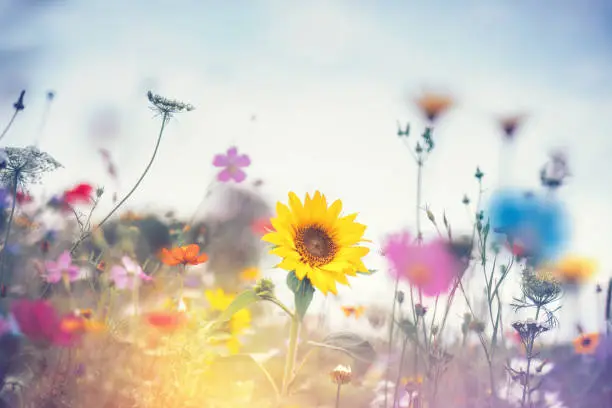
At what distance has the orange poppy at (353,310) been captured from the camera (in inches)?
120

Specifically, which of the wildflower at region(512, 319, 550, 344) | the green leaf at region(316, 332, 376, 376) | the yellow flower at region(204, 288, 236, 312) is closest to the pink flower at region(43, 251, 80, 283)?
the green leaf at region(316, 332, 376, 376)

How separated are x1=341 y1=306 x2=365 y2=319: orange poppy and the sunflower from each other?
5.00 feet

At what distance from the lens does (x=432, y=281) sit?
197 centimetres

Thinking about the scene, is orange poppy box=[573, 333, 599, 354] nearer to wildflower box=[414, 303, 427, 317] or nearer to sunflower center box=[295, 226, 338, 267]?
wildflower box=[414, 303, 427, 317]

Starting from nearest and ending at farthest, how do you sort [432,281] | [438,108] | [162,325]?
[162,325]
[432,281]
[438,108]

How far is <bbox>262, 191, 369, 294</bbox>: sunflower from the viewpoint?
1442 mm

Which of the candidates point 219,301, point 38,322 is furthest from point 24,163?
point 219,301

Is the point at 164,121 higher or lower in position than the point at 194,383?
higher

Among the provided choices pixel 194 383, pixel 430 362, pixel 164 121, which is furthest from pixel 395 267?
pixel 164 121

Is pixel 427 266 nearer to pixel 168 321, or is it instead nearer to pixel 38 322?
pixel 168 321

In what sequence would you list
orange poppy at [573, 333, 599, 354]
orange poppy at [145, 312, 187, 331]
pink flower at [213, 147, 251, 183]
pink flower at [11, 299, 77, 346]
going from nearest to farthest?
pink flower at [11, 299, 77, 346] → orange poppy at [145, 312, 187, 331] → pink flower at [213, 147, 251, 183] → orange poppy at [573, 333, 599, 354]

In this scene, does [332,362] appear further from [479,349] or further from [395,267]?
[395,267]

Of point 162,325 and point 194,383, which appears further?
point 194,383

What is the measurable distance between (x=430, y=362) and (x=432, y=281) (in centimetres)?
40
